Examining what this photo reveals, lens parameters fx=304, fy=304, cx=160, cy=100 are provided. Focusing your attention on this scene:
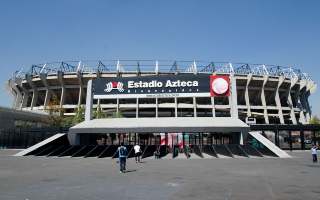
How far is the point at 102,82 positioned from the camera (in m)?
38.3

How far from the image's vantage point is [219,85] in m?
36.0

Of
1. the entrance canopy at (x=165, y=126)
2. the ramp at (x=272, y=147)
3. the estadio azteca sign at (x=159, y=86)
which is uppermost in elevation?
the estadio azteca sign at (x=159, y=86)

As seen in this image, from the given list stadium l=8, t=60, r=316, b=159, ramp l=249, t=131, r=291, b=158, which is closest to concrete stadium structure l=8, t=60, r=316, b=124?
stadium l=8, t=60, r=316, b=159

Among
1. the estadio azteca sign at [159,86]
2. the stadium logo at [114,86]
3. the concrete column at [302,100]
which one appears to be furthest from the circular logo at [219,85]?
the concrete column at [302,100]

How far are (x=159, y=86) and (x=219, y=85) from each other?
7.16 m

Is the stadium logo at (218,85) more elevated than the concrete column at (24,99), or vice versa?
the concrete column at (24,99)

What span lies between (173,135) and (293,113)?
212ft

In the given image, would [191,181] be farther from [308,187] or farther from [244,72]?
[244,72]

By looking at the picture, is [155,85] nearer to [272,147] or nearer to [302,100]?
[272,147]

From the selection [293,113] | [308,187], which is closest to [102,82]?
[308,187]

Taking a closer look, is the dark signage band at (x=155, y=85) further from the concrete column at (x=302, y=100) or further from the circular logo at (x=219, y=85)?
the concrete column at (x=302, y=100)

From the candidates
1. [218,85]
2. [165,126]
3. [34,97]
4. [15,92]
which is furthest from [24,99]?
[218,85]

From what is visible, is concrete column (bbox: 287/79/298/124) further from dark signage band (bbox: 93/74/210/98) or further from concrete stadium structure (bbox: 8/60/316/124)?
dark signage band (bbox: 93/74/210/98)

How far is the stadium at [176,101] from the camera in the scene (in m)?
35.1
